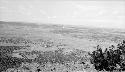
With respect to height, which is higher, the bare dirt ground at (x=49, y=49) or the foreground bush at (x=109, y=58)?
the foreground bush at (x=109, y=58)

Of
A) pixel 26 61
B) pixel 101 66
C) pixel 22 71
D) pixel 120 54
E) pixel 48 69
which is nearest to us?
pixel 120 54

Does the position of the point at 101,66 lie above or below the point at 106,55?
below

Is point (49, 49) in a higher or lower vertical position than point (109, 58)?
lower

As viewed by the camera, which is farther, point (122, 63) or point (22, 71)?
point (22, 71)

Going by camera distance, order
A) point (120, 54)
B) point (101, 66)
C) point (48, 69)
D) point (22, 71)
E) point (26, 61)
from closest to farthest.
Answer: point (120, 54), point (101, 66), point (22, 71), point (48, 69), point (26, 61)

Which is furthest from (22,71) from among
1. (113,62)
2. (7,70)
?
(113,62)

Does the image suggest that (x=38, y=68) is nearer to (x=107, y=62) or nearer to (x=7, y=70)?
(x=7, y=70)

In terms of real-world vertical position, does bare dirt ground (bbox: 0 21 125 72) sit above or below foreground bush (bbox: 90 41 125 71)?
below

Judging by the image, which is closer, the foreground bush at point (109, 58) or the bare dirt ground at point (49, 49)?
the foreground bush at point (109, 58)

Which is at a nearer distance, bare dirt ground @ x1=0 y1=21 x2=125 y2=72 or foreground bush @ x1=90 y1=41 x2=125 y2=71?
foreground bush @ x1=90 y1=41 x2=125 y2=71

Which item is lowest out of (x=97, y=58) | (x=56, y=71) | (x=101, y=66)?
(x=56, y=71)

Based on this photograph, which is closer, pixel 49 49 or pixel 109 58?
pixel 109 58
